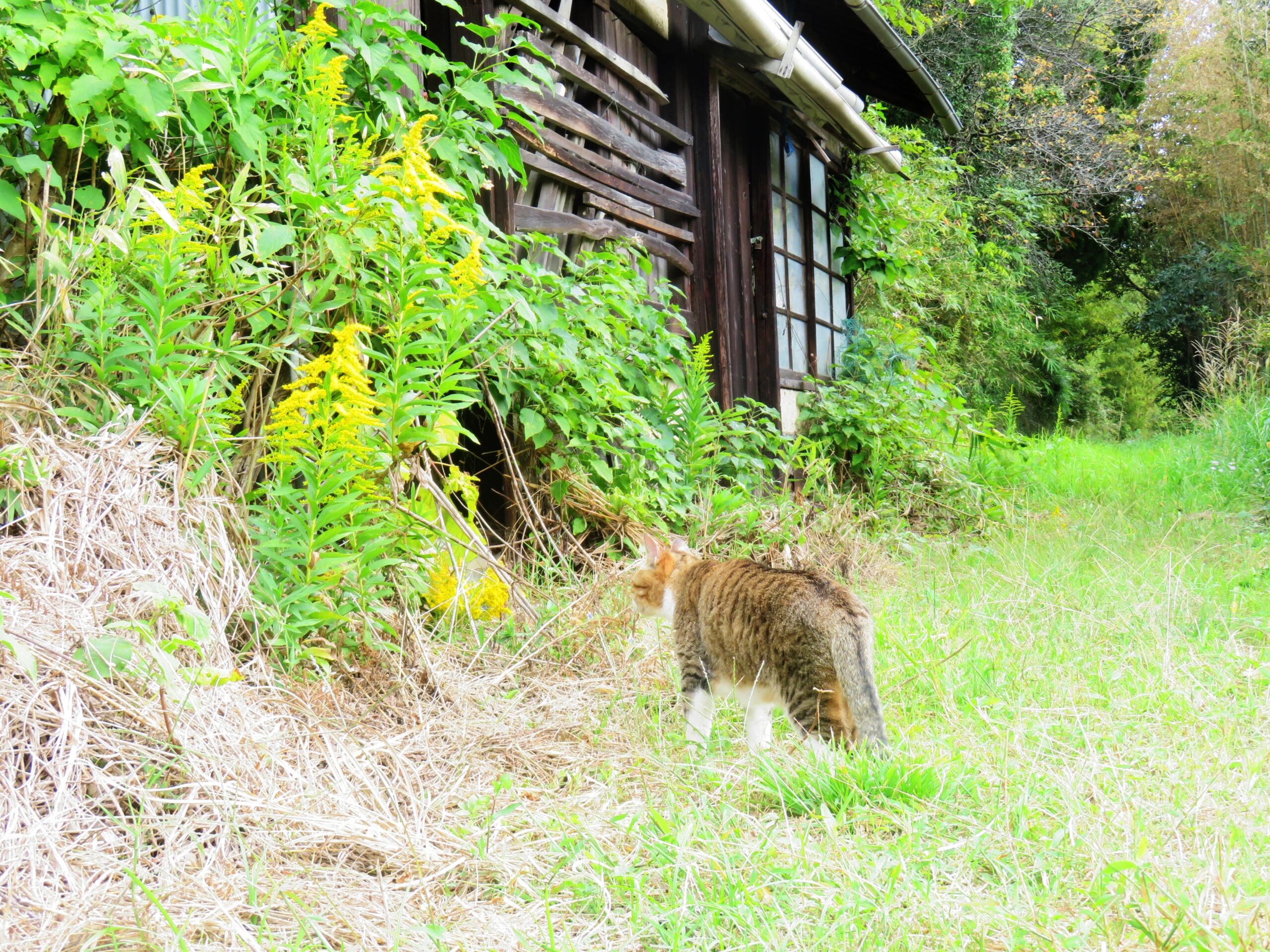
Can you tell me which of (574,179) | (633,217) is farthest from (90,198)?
(633,217)

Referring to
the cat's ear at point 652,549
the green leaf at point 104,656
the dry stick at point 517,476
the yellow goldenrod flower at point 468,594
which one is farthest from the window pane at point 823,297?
the green leaf at point 104,656

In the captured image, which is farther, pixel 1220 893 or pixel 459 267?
pixel 459 267

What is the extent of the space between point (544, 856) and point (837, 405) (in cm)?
598

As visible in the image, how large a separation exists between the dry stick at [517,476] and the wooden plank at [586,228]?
94 centimetres

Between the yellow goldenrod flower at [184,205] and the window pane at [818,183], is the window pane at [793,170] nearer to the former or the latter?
the window pane at [818,183]

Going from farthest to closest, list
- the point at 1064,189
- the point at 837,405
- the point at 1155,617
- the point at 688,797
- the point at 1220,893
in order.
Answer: the point at 1064,189
the point at 837,405
the point at 1155,617
the point at 688,797
the point at 1220,893

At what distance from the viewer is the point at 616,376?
171 inches

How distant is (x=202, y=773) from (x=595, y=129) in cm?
384

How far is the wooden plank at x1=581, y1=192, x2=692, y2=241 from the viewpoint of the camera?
15.8 feet

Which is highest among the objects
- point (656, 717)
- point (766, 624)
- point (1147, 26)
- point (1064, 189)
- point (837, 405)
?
point (1147, 26)

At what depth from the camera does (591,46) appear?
188 inches

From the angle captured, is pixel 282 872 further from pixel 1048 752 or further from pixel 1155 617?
pixel 1155 617

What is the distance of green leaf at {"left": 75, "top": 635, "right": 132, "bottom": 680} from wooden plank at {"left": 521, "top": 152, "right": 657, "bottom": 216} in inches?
117

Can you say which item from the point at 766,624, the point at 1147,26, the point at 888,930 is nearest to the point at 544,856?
the point at 888,930
